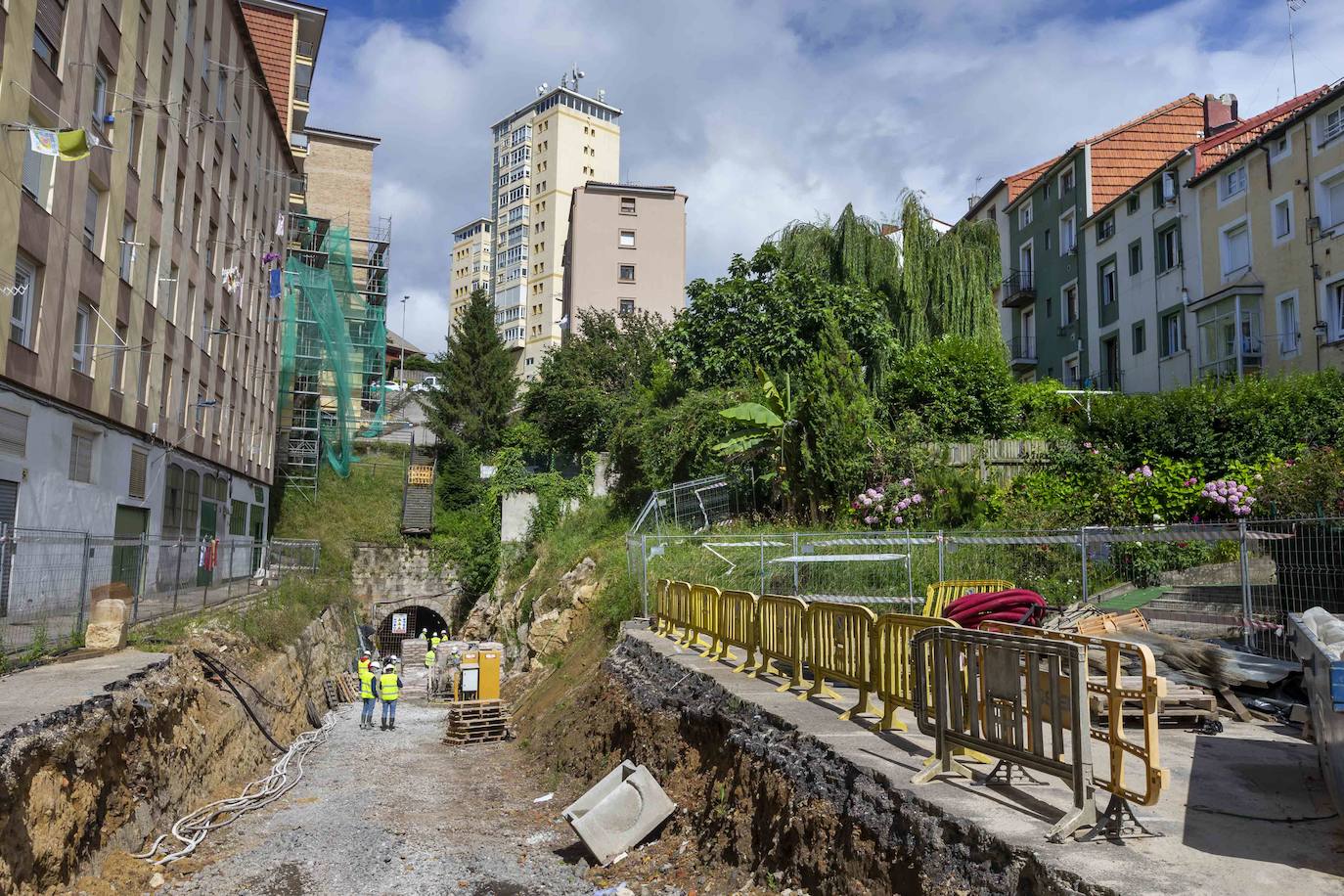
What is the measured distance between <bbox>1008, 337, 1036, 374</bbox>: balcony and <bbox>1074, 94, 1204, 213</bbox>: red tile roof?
6.84 meters

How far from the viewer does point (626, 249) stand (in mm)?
61906

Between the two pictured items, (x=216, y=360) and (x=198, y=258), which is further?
(x=216, y=360)

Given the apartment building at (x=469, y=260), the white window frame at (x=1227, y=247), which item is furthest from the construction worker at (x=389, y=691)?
the apartment building at (x=469, y=260)

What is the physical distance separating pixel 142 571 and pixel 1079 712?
15.9m

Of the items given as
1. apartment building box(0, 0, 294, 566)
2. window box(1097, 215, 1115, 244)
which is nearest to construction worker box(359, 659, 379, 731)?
apartment building box(0, 0, 294, 566)

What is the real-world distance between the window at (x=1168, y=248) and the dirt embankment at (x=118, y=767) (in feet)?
94.9

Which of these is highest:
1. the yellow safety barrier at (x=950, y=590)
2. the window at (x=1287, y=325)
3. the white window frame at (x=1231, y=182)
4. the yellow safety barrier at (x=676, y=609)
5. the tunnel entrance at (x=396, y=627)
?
the white window frame at (x=1231, y=182)

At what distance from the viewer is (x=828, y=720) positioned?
7930 mm

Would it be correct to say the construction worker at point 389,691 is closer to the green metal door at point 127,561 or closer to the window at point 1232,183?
the green metal door at point 127,561

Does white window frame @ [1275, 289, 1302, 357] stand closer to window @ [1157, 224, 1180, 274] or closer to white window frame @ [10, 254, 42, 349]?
window @ [1157, 224, 1180, 274]

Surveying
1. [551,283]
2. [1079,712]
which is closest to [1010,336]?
[1079,712]

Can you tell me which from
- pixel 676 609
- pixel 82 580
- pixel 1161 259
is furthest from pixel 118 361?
pixel 1161 259

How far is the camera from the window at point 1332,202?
23953 millimetres

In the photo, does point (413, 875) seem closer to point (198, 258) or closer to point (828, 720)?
point (828, 720)
